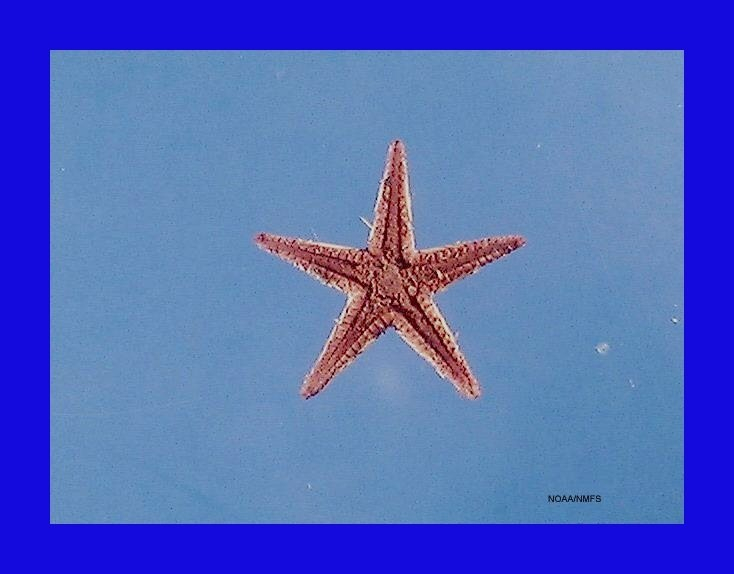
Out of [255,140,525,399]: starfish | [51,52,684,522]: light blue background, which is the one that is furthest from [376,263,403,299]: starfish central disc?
[51,52,684,522]: light blue background

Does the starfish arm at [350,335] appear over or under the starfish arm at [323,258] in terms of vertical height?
under

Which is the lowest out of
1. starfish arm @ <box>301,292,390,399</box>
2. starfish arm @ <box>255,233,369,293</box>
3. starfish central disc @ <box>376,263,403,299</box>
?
starfish arm @ <box>301,292,390,399</box>

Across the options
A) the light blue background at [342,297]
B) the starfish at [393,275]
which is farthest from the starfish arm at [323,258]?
the light blue background at [342,297]

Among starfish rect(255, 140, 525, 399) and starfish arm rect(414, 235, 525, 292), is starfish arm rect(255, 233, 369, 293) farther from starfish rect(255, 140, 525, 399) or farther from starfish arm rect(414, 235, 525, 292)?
starfish arm rect(414, 235, 525, 292)

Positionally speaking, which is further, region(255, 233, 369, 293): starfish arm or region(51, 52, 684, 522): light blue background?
region(51, 52, 684, 522): light blue background

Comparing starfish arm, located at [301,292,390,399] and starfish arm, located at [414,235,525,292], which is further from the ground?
starfish arm, located at [414,235,525,292]

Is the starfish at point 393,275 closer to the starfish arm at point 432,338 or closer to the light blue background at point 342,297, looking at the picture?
the starfish arm at point 432,338
